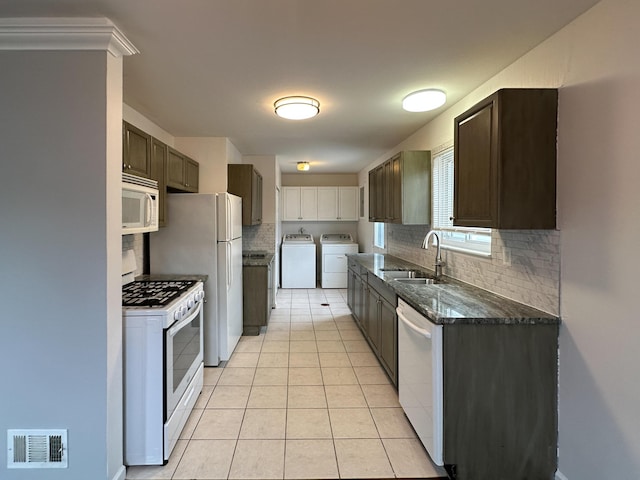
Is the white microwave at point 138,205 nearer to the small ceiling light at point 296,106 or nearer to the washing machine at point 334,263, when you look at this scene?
the small ceiling light at point 296,106

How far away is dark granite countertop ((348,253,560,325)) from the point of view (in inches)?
74.1

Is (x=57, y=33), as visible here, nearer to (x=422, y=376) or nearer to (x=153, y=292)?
(x=153, y=292)

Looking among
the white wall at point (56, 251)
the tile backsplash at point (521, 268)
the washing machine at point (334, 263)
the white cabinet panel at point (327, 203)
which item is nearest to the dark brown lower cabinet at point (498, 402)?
the tile backsplash at point (521, 268)

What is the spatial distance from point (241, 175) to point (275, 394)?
2.75 meters

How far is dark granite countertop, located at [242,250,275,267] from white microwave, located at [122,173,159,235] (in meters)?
1.82

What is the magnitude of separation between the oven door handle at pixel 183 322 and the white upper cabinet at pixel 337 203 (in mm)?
5035

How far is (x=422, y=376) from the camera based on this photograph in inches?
81.9

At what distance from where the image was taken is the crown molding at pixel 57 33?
1.75 metres

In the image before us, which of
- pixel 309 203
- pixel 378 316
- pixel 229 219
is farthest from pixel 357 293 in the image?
pixel 309 203

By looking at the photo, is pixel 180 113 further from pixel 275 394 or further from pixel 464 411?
pixel 464 411

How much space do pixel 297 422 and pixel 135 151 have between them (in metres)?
2.27

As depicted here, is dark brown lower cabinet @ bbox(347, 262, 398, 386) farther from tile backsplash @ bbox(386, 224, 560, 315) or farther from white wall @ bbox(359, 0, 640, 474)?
white wall @ bbox(359, 0, 640, 474)

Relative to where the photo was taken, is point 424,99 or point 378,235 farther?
point 378,235

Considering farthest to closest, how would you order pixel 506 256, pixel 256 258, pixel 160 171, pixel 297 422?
pixel 256 258
pixel 160 171
pixel 297 422
pixel 506 256
